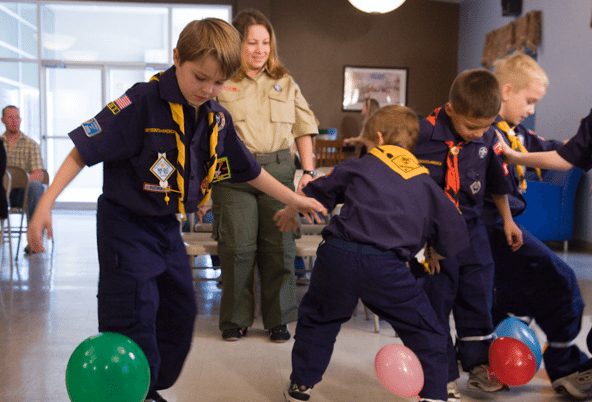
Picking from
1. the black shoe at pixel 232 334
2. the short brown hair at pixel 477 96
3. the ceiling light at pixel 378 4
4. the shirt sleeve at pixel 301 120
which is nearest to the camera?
the short brown hair at pixel 477 96

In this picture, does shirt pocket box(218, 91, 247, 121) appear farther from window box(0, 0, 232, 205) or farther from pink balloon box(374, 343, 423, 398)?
window box(0, 0, 232, 205)

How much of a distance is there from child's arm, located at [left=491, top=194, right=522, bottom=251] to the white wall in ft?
15.1

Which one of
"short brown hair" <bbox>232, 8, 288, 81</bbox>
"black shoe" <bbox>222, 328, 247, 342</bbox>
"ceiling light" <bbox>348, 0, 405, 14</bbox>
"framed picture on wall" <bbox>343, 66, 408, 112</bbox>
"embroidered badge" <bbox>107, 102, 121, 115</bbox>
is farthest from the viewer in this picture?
"framed picture on wall" <bbox>343, 66, 408, 112</bbox>

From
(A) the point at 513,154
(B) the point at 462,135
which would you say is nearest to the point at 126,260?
(B) the point at 462,135

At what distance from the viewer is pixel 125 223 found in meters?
1.76

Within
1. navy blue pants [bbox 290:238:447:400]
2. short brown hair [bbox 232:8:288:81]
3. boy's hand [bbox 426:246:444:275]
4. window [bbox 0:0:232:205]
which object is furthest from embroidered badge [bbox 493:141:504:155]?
window [bbox 0:0:232:205]

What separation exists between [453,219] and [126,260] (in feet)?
3.16

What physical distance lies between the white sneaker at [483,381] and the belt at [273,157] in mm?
1275

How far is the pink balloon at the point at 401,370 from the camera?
1892mm

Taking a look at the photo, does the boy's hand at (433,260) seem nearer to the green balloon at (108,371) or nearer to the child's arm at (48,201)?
the green balloon at (108,371)

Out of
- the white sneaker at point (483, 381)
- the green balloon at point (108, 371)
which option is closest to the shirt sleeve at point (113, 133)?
the green balloon at point (108, 371)

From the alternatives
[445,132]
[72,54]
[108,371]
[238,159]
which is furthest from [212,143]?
[72,54]

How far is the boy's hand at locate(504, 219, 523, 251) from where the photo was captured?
90.4 inches

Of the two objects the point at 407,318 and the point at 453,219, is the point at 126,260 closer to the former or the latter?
the point at 407,318
